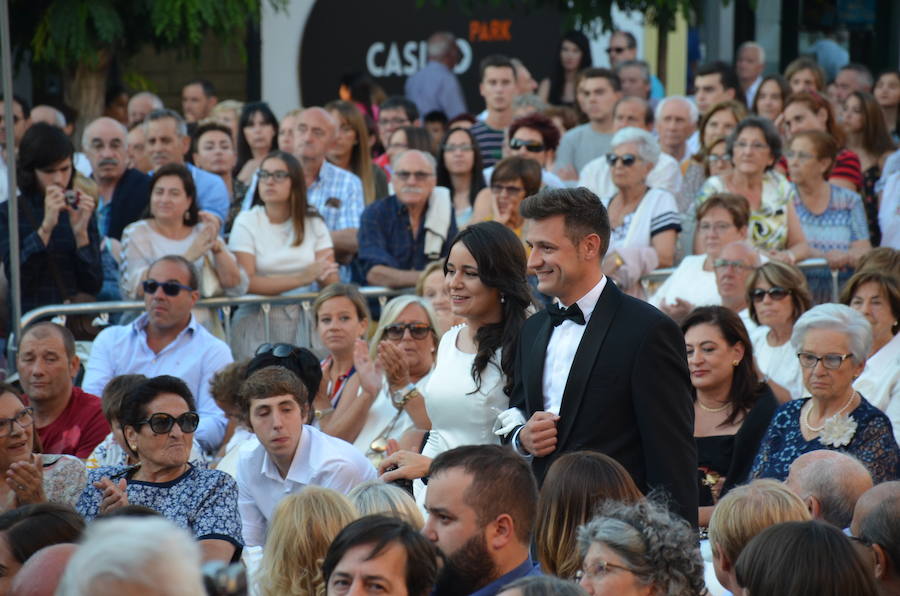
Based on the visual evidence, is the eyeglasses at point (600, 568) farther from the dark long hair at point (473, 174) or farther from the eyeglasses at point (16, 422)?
the dark long hair at point (473, 174)

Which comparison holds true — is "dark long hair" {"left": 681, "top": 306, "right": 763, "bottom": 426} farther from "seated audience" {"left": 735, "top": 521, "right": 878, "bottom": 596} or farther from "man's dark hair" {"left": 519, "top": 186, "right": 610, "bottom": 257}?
"seated audience" {"left": 735, "top": 521, "right": 878, "bottom": 596}

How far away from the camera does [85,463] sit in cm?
671

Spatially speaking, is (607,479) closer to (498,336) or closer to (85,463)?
(498,336)

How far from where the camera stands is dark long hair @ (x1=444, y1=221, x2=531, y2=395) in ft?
17.7

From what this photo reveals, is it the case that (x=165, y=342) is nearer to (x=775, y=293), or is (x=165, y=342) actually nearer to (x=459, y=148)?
(x=459, y=148)

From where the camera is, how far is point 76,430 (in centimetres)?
719

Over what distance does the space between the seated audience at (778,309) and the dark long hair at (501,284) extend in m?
2.66

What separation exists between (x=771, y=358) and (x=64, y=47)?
24.4ft

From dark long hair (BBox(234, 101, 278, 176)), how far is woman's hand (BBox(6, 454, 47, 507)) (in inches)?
203

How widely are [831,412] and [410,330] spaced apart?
214 cm

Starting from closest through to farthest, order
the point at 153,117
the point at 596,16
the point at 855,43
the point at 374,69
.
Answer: the point at 153,117 < the point at 596,16 < the point at 374,69 < the point at 855,43

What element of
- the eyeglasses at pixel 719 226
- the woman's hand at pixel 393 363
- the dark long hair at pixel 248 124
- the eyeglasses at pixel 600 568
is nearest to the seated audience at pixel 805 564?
the eyeglasses at pixel 600 568

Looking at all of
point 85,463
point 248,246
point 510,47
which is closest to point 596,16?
point 510,47

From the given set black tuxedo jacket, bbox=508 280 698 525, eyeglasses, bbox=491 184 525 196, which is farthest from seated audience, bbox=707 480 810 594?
eyeglasses, bbox=491 184 525 196
